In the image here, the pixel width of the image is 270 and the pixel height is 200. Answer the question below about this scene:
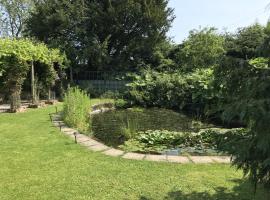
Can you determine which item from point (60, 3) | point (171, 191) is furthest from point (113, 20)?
point (171, 191)

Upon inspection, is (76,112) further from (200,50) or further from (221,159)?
(200,50)

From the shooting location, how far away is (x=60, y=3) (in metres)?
21.0

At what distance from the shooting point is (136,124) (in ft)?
30.0

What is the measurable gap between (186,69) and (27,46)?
32.5 ft

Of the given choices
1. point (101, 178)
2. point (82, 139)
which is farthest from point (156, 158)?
point (82, 139)

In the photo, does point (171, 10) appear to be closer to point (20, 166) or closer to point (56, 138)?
point (56, 138)

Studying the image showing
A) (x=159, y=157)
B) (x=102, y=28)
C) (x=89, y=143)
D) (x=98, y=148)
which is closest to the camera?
(x=159, y=157)

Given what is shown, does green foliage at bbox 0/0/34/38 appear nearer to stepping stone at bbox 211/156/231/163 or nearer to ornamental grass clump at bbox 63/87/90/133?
ornamental grass clump at bbox 63/87/90/133

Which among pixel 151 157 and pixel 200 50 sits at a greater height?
pixel 200 50

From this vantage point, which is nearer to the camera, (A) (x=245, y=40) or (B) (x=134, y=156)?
(B) (x=134, y=156)

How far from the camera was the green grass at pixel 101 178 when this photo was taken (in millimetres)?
4156

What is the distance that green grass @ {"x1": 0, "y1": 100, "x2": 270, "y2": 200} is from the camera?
416 cm

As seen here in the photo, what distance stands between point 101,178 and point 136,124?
4.50 meters

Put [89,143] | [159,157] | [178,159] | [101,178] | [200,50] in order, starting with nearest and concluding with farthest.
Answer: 1. [101,178]
2. [178,159]
3. [159,157]
4. [89,143]
5. [200,50]
